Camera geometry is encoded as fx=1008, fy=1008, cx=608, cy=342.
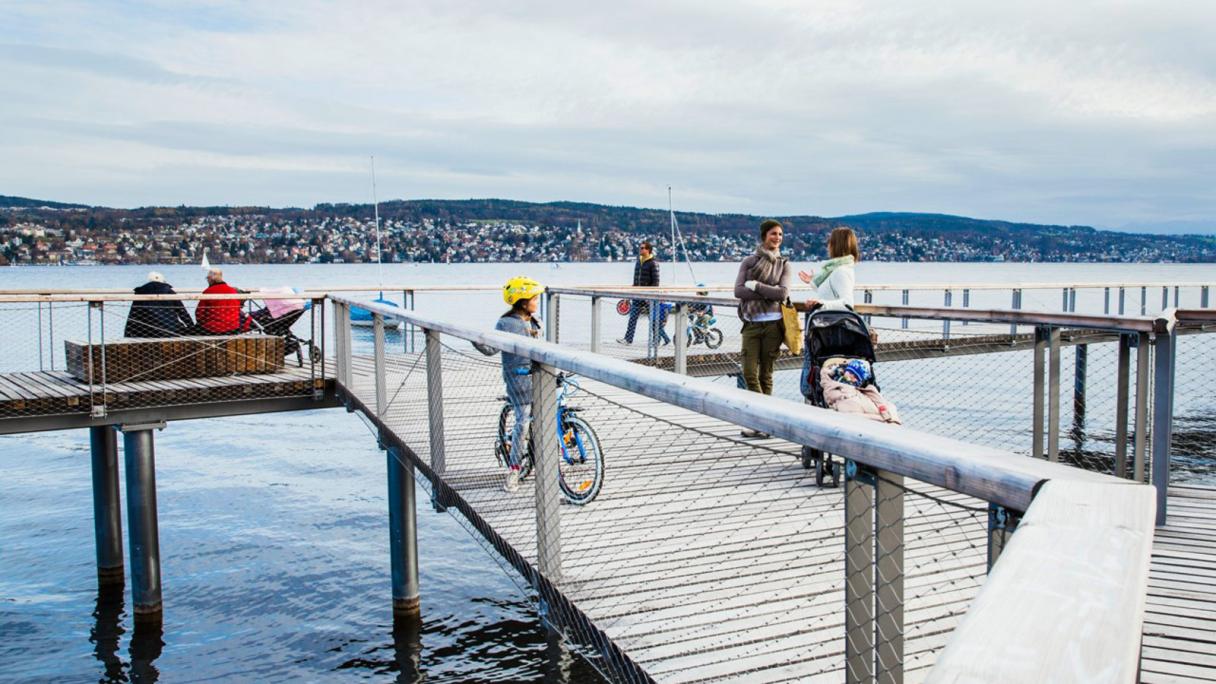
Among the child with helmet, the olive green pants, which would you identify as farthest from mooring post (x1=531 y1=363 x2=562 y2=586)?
the olive green pants

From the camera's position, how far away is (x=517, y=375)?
5840mm

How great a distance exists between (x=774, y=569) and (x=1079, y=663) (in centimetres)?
370

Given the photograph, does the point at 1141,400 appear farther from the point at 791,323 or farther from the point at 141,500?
the point at 141,500

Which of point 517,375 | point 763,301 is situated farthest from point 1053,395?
point 517,375

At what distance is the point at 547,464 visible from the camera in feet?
13.7

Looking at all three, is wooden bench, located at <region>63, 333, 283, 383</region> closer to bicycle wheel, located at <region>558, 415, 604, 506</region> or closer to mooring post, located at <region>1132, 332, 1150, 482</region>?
bicycle wheel, located at <region>558, 415, 604, 506</region>

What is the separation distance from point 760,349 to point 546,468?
4.35 metres

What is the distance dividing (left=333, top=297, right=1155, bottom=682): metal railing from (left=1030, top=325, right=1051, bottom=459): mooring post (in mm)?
3709

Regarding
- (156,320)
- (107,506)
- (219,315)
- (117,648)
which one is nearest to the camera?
(117,648)

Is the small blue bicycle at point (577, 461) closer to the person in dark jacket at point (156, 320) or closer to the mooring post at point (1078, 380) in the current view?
the mooring post at point (1078, 380)

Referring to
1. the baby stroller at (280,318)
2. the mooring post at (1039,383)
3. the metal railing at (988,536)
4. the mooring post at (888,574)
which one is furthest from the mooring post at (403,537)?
the mooring post at (888,574)

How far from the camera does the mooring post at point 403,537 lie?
10.2 metres

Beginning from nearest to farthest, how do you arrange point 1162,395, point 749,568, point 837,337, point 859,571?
point 859,571 < point 749,568 < point 1162,395 < point 837,337

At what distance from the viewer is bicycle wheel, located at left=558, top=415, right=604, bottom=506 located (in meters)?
5.96
